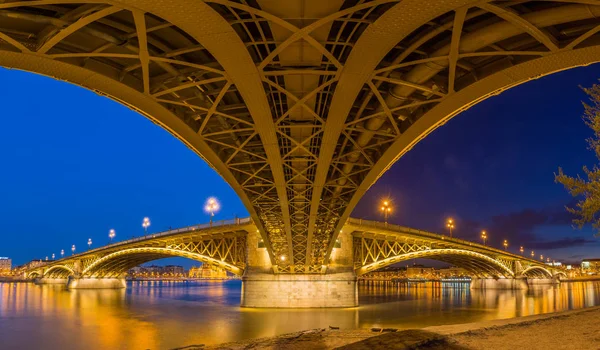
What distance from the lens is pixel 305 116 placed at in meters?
18.9

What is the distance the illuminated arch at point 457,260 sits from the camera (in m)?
51.4

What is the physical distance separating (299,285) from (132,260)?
152ft

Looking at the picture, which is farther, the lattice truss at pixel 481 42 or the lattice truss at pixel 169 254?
the lattice truss at pixel 169 254

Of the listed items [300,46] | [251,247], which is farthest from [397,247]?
[300,46]

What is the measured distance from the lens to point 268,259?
43.9 meters

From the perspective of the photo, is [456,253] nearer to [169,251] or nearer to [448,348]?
[169,251]

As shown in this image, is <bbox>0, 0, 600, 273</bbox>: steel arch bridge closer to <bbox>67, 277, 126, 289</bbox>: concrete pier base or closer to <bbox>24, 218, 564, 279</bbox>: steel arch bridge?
<bbox>24, 218, 564, 279</bbox>: steel arch bridge

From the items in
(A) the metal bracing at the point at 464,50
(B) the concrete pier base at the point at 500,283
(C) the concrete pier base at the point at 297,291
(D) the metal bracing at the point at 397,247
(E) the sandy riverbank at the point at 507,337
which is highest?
(A) the metal bracing at the point at 464,50

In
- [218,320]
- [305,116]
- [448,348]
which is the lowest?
[218,320]

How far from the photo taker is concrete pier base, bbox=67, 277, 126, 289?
8350cm

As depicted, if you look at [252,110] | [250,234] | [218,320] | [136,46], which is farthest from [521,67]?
[250,234]

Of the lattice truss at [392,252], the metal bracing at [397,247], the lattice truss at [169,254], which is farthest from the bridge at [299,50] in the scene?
the lattice truss at [169,254]

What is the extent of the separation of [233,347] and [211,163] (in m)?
9.16

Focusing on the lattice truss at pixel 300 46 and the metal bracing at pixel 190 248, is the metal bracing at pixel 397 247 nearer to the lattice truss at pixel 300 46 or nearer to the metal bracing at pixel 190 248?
the metal bracing at pixel 190 248
